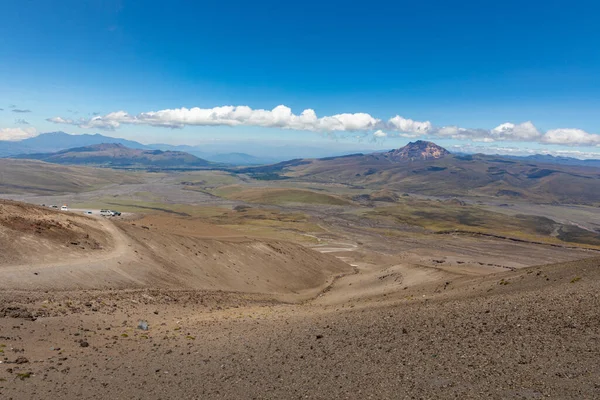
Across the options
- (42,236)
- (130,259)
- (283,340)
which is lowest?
(130,259)

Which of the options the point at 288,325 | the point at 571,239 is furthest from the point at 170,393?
the point at 571,239

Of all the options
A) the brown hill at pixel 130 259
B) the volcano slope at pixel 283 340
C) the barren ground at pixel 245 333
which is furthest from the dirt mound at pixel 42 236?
the volcano slope at pixel 283 340

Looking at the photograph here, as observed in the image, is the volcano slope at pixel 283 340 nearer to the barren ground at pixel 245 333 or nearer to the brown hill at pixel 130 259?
the barren ground at pixel 245 333

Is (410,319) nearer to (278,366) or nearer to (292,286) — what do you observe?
(278,366)

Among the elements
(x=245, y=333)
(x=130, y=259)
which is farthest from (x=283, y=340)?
(x=130, y=259)

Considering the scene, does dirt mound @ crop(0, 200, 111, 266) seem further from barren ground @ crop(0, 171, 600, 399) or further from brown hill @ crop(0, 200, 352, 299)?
barren ground @ crop(0, 171, 600, 399)

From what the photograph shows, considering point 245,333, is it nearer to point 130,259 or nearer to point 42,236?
point 130,259
